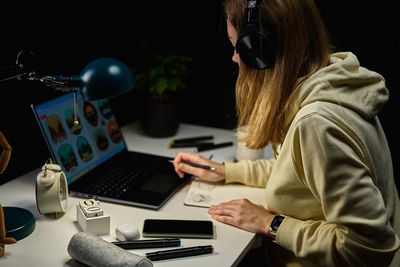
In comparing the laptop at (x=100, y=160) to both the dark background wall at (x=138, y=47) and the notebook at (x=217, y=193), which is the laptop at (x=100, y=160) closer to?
the notebook at (x=217, y=193)

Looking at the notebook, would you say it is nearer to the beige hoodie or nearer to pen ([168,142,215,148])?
the beige hoodie

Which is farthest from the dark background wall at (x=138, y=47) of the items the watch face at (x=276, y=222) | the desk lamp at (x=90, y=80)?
the watch face at (x=276, y=222)

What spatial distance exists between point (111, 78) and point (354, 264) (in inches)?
26.1

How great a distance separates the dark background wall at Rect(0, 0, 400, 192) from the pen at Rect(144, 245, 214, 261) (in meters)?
0.62

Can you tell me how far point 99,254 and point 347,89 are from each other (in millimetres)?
655

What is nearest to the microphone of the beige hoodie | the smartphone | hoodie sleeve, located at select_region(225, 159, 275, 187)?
the smartphone

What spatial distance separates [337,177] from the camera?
0.90 m

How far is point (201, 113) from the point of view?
1901mm

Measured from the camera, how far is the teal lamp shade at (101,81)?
3.09 feet

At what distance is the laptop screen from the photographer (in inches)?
48.8

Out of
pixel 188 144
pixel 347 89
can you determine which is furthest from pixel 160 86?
pixel 347 89

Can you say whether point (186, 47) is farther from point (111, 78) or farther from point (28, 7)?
point (111, 78)

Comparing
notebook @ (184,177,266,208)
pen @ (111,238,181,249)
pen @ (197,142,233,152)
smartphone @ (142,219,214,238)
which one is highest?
pen @ (111,238,181,249)

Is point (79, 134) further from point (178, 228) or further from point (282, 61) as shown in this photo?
point (282, 61)
